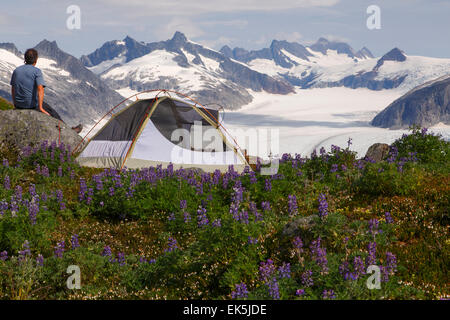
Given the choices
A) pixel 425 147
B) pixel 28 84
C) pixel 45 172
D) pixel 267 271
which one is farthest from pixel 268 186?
pixel 28 84

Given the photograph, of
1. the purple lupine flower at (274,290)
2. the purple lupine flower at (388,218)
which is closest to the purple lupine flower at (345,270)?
the purple lupine flower at (274,290)

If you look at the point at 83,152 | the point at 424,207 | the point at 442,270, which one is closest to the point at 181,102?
the point at 83,152

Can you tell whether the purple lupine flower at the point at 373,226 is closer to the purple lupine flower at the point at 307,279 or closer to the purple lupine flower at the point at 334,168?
the purple lupine flower at the point at 307,279

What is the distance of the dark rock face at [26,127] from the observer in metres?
16.4

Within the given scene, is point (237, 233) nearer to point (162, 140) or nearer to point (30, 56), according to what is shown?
point (162, 140)

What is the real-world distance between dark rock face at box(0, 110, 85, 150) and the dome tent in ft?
5.62

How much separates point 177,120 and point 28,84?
6.02 metres

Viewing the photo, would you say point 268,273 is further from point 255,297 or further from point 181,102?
point 181,102

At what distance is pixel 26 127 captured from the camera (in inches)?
653

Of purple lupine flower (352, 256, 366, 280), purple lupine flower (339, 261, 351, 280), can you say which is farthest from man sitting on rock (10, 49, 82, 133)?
purple lupine flower (352, 256, 366, 280)

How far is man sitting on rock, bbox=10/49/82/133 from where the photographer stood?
51.2 feet

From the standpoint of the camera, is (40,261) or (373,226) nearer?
(373,226)

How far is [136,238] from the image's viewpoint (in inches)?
349

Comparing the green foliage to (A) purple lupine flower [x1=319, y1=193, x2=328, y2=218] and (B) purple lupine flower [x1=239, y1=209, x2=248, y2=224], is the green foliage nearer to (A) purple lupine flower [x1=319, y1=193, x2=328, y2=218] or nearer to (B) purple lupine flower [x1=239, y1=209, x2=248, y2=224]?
(A) purple lupine flower [x1=319, y1=193, x2=328, y2=218]
